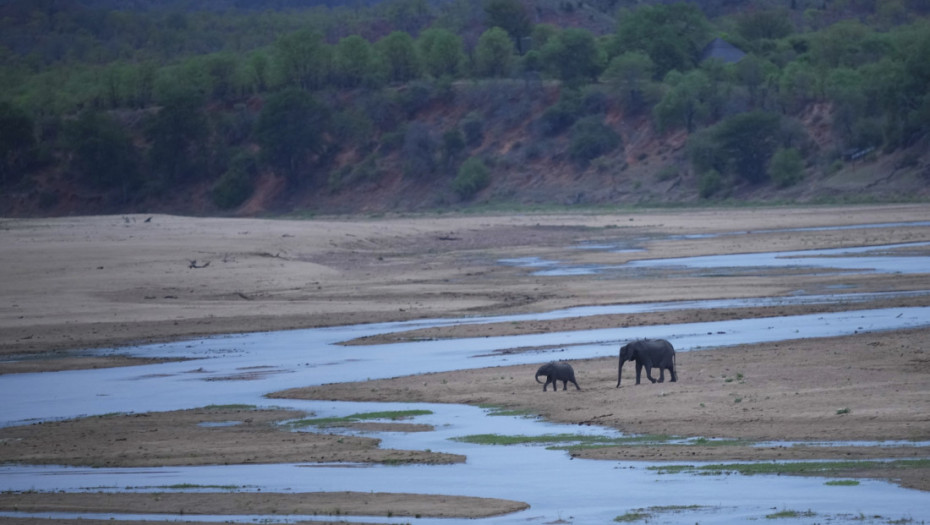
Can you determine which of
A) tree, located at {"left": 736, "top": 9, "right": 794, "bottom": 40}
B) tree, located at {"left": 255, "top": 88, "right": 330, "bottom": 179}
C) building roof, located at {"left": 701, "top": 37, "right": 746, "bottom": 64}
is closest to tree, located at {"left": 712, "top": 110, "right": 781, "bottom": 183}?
building roof, located at {"left": 701, "top": 37, "right": 746, "bottom": 64}

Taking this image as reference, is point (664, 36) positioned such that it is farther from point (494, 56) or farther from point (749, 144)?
point (749, 144)

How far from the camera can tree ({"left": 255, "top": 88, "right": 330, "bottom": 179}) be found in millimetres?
100938

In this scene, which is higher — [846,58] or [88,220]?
[846,58]

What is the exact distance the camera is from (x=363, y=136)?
10456 centimetres

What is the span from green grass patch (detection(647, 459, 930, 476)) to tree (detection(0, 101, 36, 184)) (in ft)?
321

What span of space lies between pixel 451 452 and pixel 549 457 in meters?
1.32

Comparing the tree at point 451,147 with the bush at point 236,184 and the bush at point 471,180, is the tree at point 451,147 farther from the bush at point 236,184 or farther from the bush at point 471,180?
the bush at point 236,184

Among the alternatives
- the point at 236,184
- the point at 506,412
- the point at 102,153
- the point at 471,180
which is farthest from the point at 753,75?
the point at 506,412

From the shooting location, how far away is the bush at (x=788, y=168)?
7406 cm

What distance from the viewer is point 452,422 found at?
1856cm

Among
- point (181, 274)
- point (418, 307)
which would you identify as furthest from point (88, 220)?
point (418, 307)

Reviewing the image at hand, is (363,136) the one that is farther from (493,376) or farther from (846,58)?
(493,376)

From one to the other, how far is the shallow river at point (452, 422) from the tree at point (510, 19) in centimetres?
9251

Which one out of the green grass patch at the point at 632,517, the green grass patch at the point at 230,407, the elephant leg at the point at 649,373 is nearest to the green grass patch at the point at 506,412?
the elephant leg at the point at 649,373
